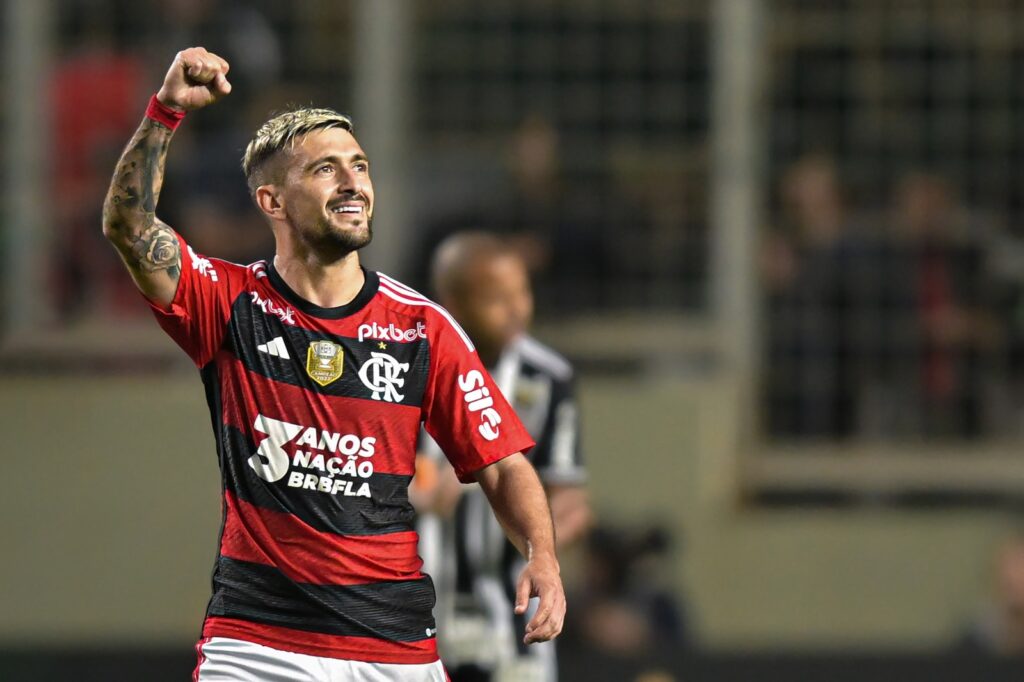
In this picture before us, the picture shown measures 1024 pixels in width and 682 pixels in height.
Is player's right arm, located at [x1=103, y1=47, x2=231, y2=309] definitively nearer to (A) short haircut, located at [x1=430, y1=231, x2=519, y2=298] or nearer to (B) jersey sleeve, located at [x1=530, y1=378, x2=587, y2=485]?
(A) short haircut, located at [x1=430, y1=231, x2=519, y2=298]

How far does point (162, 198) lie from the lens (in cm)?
976

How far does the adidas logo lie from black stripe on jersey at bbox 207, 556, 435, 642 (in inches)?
18.6

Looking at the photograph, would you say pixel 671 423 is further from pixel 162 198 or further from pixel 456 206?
pixel 162 198

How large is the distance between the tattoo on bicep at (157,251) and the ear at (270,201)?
0.92 feet

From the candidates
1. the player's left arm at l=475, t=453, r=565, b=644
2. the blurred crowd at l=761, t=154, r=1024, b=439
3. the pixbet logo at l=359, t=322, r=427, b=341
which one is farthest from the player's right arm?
the blurred crowd at l=761, t=154, r=1024, b=439

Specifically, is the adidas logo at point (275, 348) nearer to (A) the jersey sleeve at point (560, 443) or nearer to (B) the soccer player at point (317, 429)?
(B) the soccer player at point (317, 429)

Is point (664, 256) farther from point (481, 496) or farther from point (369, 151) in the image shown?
point (481, 496)

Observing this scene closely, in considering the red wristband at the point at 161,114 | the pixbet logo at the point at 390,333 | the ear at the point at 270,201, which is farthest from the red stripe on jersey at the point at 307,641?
the red wristband at the point at 161,114

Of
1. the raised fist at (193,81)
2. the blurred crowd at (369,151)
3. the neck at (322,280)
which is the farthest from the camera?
the blurred crowd at (369,151)

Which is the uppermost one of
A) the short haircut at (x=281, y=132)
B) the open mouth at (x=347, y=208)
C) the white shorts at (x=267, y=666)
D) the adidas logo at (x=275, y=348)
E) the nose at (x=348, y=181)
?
the short haircut at (x=281, y=132)

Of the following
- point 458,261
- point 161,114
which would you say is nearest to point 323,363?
point 161,114

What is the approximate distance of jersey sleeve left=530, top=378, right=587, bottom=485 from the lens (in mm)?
6484

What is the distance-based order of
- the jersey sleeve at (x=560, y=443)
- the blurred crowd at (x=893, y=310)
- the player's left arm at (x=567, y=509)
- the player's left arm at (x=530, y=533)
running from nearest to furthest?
the player's left arm at (x=530, y=533) < the player's left arm at (x=567, y=509) < the jersey sleeve at (x=560, y=443) < the blurred crowd at (x=893, y=310)

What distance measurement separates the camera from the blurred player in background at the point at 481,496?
6.38m
